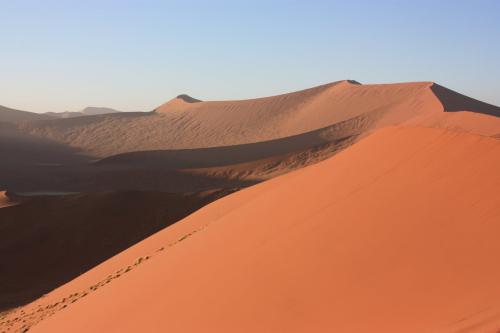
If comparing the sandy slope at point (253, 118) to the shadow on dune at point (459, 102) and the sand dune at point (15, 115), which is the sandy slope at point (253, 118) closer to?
the shadow on dune at point (459, 102)

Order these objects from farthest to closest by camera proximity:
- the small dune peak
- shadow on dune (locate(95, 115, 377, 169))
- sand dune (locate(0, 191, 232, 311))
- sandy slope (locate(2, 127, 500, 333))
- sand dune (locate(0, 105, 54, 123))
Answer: sand dune (locate(0, 105, 54, 123))
the small dune peak
shadow on dune (locate(95, 115, 377, 169))
sand dune (locate(0, 191, 232, 311))
sandy slope (locate(2, 127, 500, 333))

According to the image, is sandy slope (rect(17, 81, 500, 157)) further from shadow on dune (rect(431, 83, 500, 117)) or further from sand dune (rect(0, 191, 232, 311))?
sand dune (rect(0, 191, 232, 311))

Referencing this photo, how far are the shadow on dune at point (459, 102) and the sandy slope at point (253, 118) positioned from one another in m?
0.09

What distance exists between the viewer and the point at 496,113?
174ft

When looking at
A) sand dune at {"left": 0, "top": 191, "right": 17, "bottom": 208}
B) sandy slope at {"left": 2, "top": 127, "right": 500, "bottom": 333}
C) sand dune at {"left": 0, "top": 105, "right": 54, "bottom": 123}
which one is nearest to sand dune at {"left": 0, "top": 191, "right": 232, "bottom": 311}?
sand dune at {"left": 0, "top": 191, "right": 17, "bottom": 208}

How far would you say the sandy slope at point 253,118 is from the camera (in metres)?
54.6

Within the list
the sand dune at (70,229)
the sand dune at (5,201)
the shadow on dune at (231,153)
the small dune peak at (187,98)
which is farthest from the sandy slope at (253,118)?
the sand dune at (5,201)

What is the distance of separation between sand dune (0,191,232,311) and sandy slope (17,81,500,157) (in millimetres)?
28913

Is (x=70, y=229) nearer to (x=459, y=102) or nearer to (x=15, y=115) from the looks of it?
(x=459, y=102)

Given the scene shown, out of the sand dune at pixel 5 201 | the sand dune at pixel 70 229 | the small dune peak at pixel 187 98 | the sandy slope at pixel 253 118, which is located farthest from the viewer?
the small dune peak at pixel 187 98

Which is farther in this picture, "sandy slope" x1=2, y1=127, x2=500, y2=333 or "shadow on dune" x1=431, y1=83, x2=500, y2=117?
"shadow on dune" x1=431, y1=83, x2=500, y2=117

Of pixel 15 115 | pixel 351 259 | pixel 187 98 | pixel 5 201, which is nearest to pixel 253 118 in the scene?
pixel 187 98

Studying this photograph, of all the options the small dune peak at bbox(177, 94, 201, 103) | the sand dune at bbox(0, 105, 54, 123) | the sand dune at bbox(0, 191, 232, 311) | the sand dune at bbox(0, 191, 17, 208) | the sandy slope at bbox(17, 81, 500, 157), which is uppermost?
the small dune peak at bbox(177, 94, 201, 103)

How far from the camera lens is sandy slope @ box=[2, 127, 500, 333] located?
15.4ft
